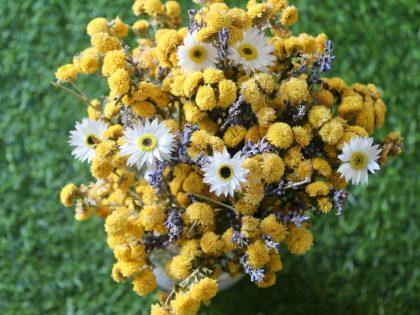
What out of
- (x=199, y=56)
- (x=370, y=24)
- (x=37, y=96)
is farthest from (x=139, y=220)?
(x=370, y=24)

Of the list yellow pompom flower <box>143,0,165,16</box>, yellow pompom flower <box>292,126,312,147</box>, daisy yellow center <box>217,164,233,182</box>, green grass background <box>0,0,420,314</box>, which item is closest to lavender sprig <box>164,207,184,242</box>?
daisy yellow center <box>217,164,233,182</box>

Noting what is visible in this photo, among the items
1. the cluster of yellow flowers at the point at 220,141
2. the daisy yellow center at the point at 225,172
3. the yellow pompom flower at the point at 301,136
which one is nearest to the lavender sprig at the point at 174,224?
the cluster of yellow flowers at the point at 220,141

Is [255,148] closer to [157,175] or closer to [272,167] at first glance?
[272,167]

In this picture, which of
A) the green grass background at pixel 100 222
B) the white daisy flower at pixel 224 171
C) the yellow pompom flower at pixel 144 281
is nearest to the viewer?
the white daisy flower at pixel 224 171

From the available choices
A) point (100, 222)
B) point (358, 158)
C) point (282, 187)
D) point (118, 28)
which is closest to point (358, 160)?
point (358, 158)

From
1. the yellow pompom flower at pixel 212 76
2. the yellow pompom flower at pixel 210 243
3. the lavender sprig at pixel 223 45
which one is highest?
the lavender sprig at pixel 223 45

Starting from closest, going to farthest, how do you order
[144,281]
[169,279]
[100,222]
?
[144,281] → [169,279] → [100,222]

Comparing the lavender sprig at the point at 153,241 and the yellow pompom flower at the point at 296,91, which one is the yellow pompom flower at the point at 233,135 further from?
the lavender sprig at the point at 153,241
